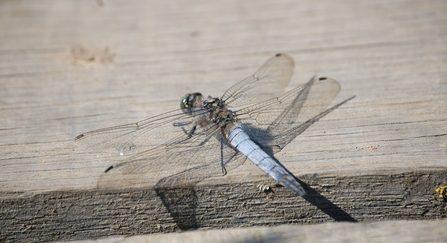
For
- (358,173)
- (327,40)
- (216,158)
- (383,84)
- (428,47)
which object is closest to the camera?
(358,173)

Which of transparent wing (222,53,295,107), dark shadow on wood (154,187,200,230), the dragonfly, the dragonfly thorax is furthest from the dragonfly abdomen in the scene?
dark shadow on wood (154,187,200,230)

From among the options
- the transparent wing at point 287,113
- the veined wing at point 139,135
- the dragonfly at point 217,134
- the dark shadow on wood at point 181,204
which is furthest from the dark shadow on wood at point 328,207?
the veined wing at point 139,135

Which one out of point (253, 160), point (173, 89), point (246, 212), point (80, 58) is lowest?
point (246, 212)

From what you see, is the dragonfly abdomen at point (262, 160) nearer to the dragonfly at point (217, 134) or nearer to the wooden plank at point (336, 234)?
the dragonfly at point (217, 134)

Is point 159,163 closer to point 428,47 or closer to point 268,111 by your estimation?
point 268,111

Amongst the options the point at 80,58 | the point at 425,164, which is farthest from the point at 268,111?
the point at 80,58

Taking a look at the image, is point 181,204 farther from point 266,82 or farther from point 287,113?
point 266,82

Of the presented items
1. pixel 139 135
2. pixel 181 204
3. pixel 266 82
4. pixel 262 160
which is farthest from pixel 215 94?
pixel 181 204
